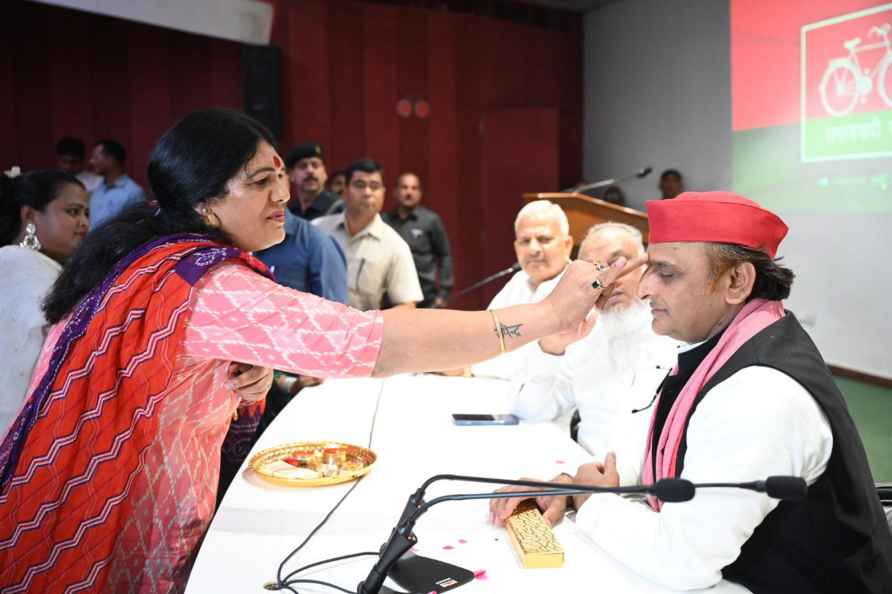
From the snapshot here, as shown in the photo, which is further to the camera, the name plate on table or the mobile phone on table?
the mobile phone on table

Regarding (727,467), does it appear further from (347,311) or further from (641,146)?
(641,146)

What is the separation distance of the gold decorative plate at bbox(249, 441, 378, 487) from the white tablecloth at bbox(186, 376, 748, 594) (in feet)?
0.09

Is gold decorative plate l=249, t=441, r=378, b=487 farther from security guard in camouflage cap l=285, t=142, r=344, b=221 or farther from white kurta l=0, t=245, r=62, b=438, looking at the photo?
security guard in camouflage cap l=285, t=142, r=344, b=221

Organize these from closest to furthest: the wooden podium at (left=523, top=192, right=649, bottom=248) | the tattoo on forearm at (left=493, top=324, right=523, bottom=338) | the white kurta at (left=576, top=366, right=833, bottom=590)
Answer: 1. the white kurta at (left=576, top=366, right=833, bottom=590)
2. the tattoo on forearm at (left=493, top=324, right=523, bottom=338)
3. the wooden podium at (left=523, top=192, right=649, bottom=248)

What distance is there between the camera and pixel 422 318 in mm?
1470

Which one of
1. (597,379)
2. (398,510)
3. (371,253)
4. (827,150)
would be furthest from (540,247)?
(827,150)

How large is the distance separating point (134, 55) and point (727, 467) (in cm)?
714

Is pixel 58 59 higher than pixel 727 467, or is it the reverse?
Answer: pixel 58 59

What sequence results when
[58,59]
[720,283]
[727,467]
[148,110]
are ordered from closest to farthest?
1. [727,467]
2. [720,283]
3. [58,59]
4. [148,110]

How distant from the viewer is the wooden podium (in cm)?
533

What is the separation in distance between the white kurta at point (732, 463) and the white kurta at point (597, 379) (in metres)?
1.13

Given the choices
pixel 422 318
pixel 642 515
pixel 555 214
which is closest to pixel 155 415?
pixel 422 318

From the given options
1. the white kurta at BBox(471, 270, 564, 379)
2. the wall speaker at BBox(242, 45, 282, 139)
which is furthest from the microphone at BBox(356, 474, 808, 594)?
the wall speaker at BBox(242, 45, 282, 139)

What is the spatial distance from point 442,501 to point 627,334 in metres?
1.71
